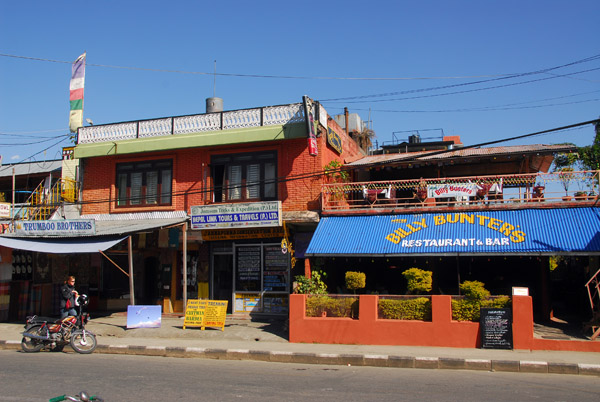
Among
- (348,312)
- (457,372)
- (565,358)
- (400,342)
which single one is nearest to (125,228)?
(348,312)

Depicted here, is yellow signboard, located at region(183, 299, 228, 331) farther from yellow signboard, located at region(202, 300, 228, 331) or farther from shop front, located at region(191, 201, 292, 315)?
shop front, located at region(191, 201, 292, 315)

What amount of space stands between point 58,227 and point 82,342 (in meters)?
5.56

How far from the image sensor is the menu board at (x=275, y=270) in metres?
18.2

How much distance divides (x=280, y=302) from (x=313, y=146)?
557 cm

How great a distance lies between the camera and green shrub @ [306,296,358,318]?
14.1 m

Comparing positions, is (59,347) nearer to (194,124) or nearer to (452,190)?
(194,124)

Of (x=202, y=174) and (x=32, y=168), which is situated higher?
(x=32, y=168)

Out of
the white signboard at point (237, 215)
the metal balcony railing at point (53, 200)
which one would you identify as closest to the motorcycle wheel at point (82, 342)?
the white signboard at point (237, 215)

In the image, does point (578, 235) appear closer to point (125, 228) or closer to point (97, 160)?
point (125, 228)

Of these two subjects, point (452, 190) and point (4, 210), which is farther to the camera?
point (4, 210)

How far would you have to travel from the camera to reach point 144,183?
65.3 ft

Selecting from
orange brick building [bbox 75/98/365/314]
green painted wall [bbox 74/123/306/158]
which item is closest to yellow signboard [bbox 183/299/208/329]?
orange brick building [bbox 75/98/365/314]

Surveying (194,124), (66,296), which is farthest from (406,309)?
(194,124)

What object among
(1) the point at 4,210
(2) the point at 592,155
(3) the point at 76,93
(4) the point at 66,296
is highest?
(3) the point at 76,93
